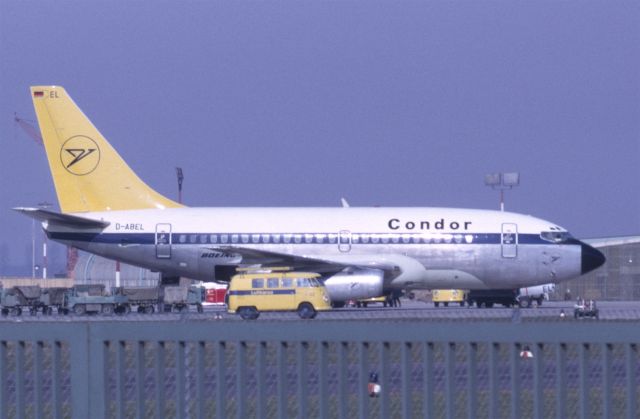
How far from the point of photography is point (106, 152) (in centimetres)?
4628

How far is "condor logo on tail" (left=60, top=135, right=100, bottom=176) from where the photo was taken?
1800 inches

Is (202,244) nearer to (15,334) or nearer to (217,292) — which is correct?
(217,292)

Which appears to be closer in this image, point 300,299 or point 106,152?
point 300,299

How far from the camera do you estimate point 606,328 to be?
7.01m

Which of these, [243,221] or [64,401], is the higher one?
[243,221]

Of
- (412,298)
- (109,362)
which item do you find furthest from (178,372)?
(412,298)

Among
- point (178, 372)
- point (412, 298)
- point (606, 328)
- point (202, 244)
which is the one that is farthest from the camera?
point (412, 298)

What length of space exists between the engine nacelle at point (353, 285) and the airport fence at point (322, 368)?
3327 cm

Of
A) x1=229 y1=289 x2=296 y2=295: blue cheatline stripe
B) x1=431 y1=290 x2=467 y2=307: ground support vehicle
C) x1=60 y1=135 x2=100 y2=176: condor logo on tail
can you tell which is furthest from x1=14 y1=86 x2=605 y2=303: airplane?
x1=431 y1=290 x2=467 y2=307: ground support vehicle

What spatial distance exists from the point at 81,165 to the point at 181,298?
44.2 feet

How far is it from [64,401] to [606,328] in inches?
148

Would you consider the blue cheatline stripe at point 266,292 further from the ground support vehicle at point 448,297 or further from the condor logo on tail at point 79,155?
the ground support vehicle at point 448,297

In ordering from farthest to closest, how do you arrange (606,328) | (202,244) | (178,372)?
1. (202,244)
2. (178,372)
3. (606,328)

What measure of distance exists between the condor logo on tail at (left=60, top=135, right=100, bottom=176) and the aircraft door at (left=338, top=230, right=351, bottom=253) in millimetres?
10308
